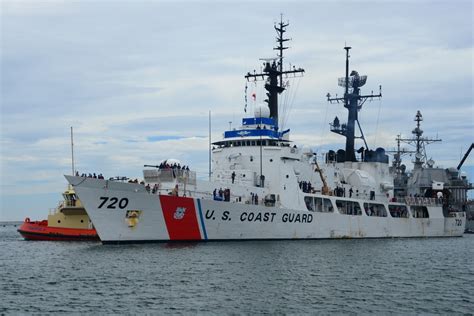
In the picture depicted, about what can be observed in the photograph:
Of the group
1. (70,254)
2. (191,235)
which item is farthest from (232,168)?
(70,254)

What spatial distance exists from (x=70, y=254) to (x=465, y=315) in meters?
18.7

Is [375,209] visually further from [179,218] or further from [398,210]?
[179,218]

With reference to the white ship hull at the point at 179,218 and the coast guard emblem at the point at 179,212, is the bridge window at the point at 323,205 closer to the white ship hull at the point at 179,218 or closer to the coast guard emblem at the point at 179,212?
the white ship hull at the point at 179,218

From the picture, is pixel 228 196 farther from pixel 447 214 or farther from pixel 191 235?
pixel 447 214

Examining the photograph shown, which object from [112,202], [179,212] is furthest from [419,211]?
[112,202]

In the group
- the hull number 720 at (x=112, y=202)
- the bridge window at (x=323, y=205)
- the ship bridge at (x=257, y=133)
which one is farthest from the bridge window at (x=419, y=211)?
the hull number 720 at (x=112, y=202)

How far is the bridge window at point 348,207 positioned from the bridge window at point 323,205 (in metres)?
1.10

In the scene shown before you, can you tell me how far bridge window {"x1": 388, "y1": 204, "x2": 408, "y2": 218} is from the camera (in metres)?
46.9

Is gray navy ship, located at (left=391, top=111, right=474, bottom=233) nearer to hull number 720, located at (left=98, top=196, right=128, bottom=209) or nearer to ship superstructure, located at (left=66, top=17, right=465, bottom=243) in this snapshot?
ship superstructure, located at (left=66, top=17, right=465, bottom=243)

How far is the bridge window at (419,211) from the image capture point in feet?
162

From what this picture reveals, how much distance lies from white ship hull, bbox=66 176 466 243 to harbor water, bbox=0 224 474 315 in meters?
Result: 0.72

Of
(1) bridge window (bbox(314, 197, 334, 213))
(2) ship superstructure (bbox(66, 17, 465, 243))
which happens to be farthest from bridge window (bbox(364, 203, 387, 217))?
(1) bridge window (bbox(314, 197, 334, 213))

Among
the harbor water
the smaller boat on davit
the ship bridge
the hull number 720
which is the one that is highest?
the ship bridge

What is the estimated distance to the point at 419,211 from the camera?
5012cm
